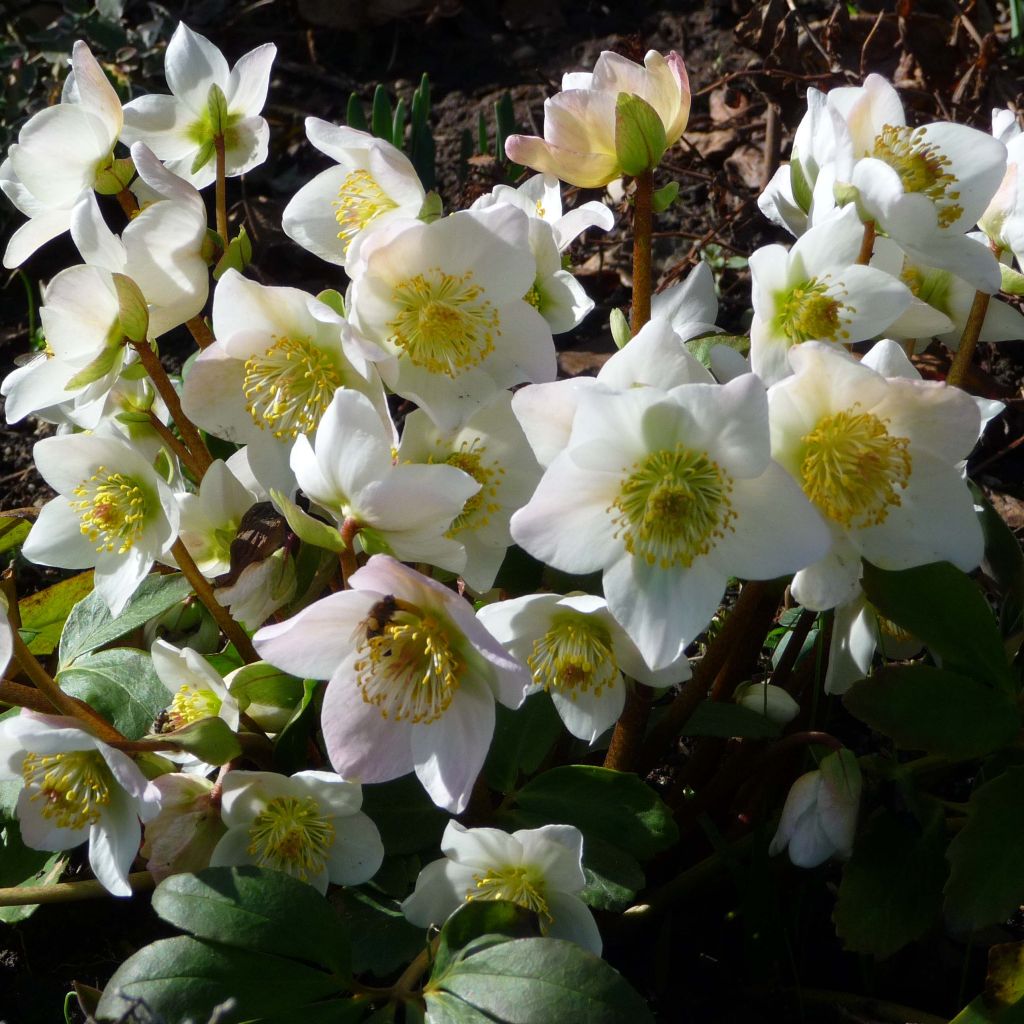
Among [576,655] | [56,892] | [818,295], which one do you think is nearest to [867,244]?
[818,295]

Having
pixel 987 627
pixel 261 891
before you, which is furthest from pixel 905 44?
pixel 261 891

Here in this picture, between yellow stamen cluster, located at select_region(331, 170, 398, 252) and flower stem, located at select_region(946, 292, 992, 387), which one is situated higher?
yellow stamen cluster, located at select_region(331, 170, 398, 252)

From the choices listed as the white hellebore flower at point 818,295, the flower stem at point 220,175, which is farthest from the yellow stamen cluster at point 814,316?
the flower stem at point 220,175

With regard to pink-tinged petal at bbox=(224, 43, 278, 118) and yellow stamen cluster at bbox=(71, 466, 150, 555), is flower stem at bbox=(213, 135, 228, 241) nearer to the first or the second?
pink-tinged petal at bbox=(224, 43, 278, 118)

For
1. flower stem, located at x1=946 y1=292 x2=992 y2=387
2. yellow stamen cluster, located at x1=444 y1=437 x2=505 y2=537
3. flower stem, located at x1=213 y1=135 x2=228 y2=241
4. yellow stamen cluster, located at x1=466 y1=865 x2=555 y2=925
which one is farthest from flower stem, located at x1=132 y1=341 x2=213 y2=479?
flower stem, located at x1=946 y1=292 x2=992 y2=387

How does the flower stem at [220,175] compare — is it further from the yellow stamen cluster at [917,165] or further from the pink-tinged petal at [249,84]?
the yellow stamen cluster at [917,165]

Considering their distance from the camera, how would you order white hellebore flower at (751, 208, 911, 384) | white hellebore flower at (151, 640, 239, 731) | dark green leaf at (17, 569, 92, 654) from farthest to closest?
dark green leaf at (17, 569, 92, 654)
white hellebore flower at (151, 640, 239, 731)
white hellebore flower at (751, 208, 911, 384)
